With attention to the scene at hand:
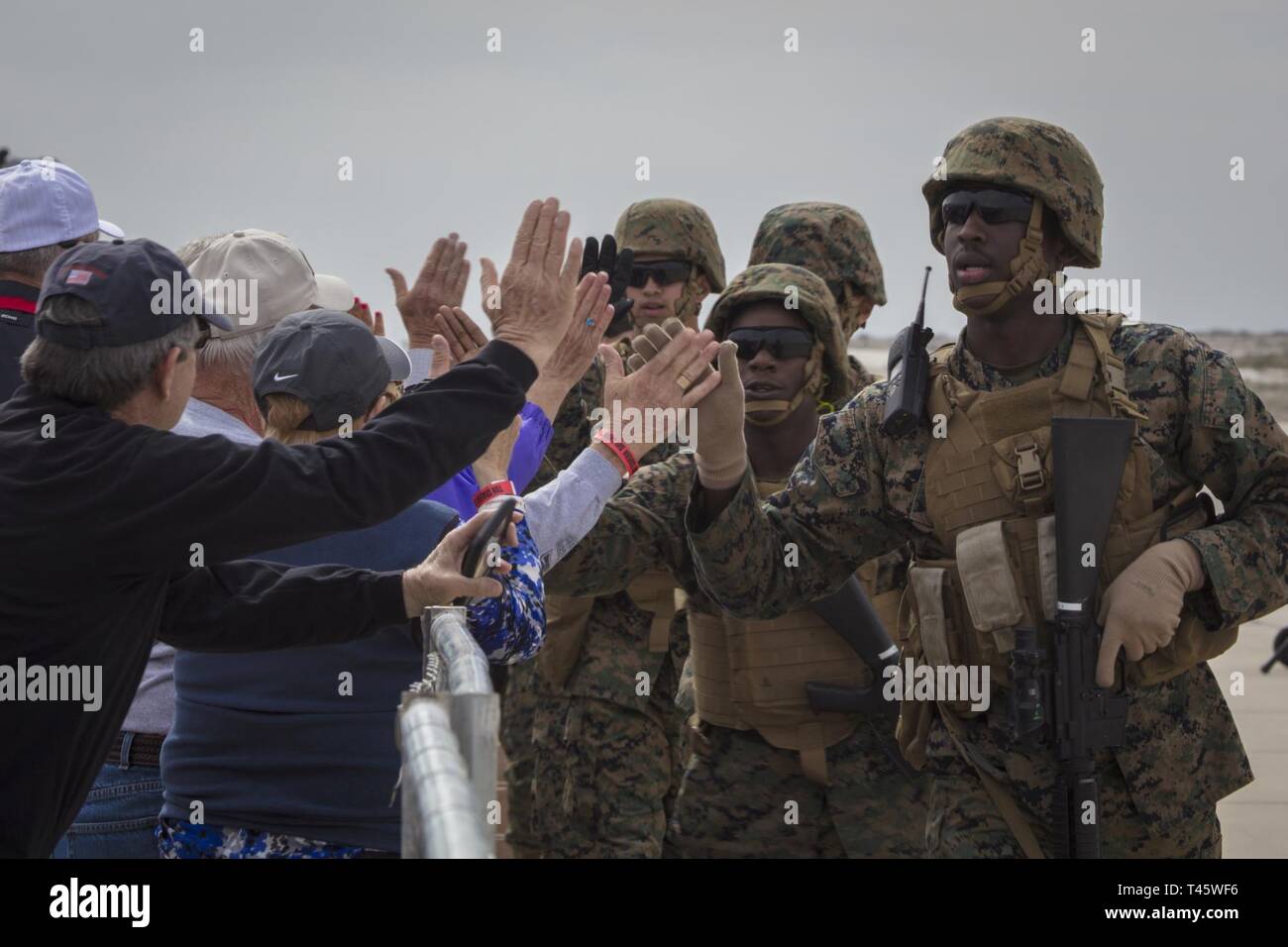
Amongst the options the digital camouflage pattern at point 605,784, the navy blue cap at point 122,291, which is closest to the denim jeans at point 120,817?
the navy blue cap at point 122,291

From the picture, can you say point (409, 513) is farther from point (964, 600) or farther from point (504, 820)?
point (504, 820)

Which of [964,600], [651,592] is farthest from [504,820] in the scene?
[964,600]

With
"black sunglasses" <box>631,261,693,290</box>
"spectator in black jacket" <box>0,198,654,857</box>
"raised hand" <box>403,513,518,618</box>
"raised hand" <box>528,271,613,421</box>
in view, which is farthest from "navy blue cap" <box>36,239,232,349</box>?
"black sunglasses" <box>631,261,693,290</box>

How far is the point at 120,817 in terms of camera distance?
13.4ft

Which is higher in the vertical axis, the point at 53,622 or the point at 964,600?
the point at 964,600

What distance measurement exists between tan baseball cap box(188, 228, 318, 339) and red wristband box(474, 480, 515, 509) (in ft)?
2.35

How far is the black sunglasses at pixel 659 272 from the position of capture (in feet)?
28.6

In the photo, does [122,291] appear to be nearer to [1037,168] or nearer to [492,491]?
[492,491]

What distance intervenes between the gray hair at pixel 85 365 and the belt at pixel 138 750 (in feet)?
4.42

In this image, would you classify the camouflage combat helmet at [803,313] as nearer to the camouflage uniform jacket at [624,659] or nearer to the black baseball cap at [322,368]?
the camouflage uniform jacket at [624,659]

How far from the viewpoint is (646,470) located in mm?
6090

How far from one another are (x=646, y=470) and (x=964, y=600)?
65.1 inches

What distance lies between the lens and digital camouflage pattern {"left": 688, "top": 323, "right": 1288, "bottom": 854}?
4.51 metres
